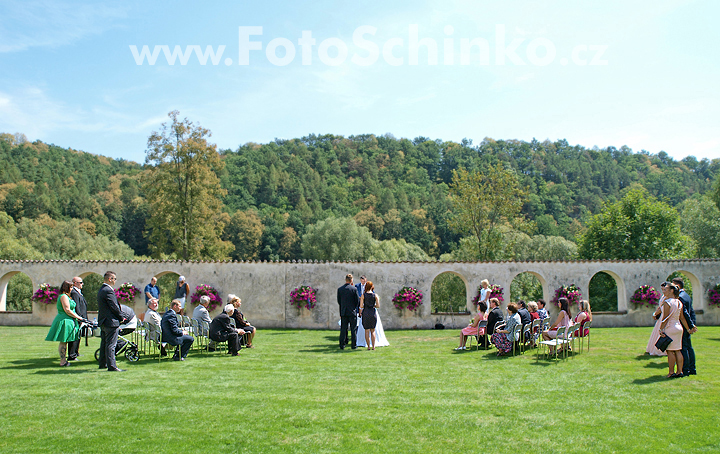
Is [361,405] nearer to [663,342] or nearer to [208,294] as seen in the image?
[663,342]

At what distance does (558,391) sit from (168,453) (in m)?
5.09

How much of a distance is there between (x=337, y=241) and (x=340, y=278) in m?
36.2

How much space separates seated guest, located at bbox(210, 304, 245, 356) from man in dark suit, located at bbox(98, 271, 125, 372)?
2.30 metres

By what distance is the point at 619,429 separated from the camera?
549 cm

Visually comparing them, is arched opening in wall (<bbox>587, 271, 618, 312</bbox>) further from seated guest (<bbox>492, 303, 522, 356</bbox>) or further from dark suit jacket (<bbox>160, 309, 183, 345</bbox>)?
dark suit jacket (<bbox>160, 309, 183, 345</bbox>)

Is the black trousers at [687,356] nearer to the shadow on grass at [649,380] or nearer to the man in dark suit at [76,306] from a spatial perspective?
the shadow on grass at [649,380]

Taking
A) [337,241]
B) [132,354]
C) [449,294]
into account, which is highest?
[337,241]

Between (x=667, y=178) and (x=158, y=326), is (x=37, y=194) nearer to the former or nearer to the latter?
(x=158, y=326)

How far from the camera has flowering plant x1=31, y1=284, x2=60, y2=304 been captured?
17.4 metres

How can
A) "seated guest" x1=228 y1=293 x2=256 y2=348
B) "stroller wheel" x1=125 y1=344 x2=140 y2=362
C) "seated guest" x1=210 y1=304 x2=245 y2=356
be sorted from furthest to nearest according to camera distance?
"seated guest" x1=228 y1=293 x2=256 y2=348 < "seated guest" x1=210 y1=304 x2=245 y2=356 < "stroller wheel" x1=125 y1=344 x2=140 y2=362

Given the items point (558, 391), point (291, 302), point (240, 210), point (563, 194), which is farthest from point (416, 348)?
point (563, 194)

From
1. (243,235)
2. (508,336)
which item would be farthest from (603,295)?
(243,235)

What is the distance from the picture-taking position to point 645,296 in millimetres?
17375

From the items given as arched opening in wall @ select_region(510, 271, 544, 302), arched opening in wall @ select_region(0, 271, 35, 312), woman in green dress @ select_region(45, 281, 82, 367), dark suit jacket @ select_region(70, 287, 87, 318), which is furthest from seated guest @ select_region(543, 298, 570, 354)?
arched opening in wall @ select_region(0, 271, 35, 312)
